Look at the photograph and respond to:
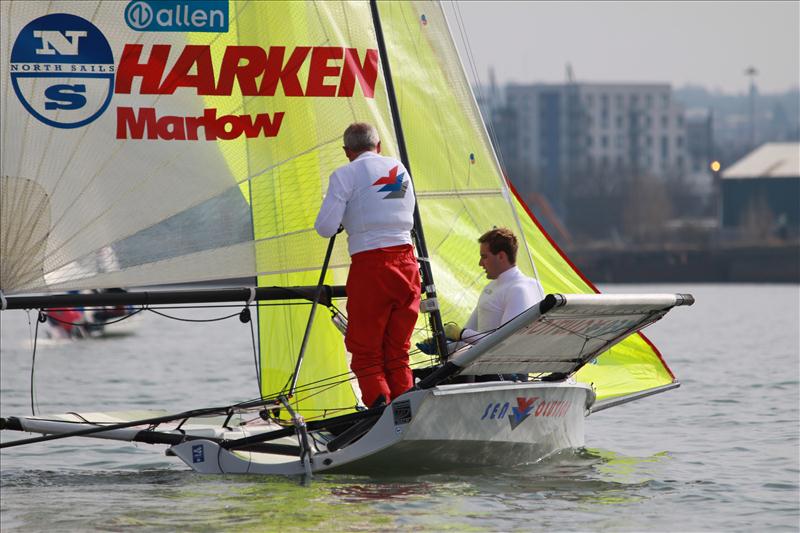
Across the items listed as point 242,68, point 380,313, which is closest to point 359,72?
point 242,68

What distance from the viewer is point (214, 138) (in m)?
8.52

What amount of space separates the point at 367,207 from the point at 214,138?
138cm

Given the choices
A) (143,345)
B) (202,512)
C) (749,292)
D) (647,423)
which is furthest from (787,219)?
(202,512)

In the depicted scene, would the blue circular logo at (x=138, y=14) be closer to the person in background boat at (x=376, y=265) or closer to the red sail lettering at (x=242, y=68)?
the red sail lettering at (x=242, y=68)

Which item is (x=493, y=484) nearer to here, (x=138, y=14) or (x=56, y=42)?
(x=138, y=14)

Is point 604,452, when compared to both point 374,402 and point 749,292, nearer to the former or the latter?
point 374,402

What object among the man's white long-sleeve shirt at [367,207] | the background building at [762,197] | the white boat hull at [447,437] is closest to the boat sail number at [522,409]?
the white boat hull at [447,437]

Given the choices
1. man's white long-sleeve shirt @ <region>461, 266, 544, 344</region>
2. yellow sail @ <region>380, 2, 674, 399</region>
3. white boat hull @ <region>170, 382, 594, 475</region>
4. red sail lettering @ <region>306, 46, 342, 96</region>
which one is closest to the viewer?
white boat hull @ <region>170, 382, 594, 475</region>

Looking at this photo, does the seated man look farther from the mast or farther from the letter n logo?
the letter n logo

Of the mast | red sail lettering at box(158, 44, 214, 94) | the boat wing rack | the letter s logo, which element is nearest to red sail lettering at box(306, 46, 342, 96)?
the mast

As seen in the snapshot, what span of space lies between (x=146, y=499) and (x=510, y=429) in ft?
6.61

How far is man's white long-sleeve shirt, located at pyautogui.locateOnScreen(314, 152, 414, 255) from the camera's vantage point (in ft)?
24.9

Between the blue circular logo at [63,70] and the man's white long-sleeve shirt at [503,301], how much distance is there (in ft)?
8.24

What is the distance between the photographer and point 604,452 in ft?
32.3
